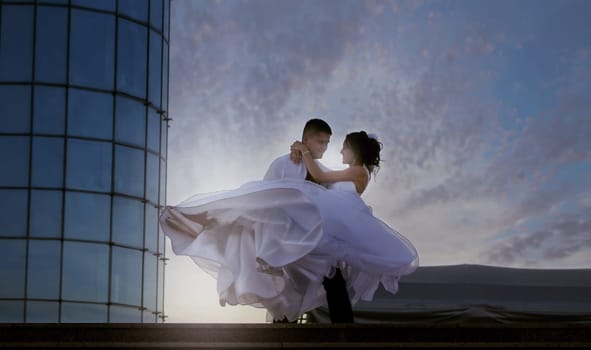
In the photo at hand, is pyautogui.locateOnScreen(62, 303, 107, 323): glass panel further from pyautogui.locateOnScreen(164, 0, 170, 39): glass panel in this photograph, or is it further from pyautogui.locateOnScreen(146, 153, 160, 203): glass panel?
pyautogui.locateOnScreen(164, 0, 170, 39): glass panel

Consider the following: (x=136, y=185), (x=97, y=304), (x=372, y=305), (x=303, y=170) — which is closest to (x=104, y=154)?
(x=136, y=185)

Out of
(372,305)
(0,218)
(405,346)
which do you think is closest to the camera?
(405,346)

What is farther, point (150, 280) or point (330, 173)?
point (150, 280)

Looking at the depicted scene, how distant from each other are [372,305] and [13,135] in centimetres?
1392

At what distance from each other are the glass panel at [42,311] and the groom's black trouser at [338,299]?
18072 mm

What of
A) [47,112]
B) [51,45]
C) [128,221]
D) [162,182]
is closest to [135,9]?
[51,45]

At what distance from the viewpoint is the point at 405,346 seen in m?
6.77

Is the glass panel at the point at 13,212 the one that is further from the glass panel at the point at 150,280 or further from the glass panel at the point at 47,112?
the glass panel at the point at 150,280

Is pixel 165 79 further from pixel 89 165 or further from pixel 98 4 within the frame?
pixel 89 165

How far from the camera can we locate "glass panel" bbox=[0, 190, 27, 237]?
84.5 ft

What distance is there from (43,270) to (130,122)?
413cm

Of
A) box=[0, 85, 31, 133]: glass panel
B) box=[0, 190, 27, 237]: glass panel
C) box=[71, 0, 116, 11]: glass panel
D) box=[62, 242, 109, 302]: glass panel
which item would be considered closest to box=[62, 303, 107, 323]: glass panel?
box=[62, 242, 109, 302]: glass panel

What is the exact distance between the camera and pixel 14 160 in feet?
85.1

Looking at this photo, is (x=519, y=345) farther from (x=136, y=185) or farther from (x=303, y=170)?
(x=136, y=185)
